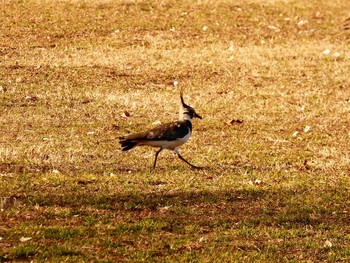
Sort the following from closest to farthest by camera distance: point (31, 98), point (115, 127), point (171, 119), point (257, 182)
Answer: point (257, 182) → point (115, 127) → point (171, 119) → point (31, 98)

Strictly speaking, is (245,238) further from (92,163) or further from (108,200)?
(92,163)

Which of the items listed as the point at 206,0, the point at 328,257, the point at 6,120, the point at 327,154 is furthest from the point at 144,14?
the point at 328,257

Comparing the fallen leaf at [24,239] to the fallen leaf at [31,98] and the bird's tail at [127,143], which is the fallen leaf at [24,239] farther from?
the fallen leaf at [31,98]

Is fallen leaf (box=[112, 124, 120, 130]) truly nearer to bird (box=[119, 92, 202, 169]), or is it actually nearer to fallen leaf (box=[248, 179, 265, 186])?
bird (box=[119, 92, 202, 169])

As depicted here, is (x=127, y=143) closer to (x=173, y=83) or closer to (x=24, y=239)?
(x=24, y=239)

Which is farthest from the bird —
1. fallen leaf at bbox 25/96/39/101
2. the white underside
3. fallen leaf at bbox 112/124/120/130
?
fallen leaf at bbox 25/96/39/101

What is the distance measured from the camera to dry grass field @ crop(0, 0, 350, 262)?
28.8 ft

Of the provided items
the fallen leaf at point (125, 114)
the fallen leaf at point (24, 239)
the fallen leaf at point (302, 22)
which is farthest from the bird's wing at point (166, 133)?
the fallen leaf at point (302, 22)

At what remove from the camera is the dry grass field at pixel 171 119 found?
879 cm

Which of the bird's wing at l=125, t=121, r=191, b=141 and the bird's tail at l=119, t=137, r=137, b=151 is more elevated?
the bird's tail at l=119, t=137, r=137, b=151

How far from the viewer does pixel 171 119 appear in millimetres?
15766

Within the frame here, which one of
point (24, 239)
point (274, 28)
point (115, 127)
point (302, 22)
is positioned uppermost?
point (24, 239)

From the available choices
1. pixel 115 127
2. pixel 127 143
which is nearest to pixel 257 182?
pixel 127 143

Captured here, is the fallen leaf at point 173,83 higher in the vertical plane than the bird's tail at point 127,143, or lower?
lower
